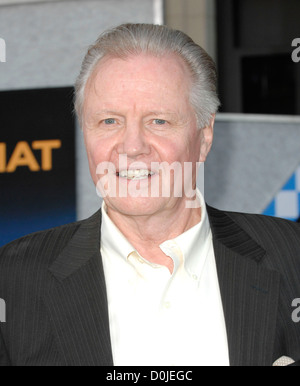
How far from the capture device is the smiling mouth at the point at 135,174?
4.05 feet

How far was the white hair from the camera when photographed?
49.2 inches

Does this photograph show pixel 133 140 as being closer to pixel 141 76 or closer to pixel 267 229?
pixel 141 76

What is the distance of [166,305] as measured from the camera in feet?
3.95

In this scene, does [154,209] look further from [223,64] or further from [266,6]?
[266,6]

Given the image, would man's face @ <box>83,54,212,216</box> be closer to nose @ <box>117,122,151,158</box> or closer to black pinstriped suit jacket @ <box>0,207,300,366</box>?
nose @ <box>117,122,151,158</box>

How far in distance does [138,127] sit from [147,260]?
0.29 m

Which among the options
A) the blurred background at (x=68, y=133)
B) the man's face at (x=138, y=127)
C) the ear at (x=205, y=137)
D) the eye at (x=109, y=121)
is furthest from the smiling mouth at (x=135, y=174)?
the blurred background at (x=68, y=133)

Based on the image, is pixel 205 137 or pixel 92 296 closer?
pixel 92 296

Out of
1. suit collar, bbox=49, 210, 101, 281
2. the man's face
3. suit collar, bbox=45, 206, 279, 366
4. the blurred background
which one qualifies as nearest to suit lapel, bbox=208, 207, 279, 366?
suit collar, bbox=45, 206, 279, 366

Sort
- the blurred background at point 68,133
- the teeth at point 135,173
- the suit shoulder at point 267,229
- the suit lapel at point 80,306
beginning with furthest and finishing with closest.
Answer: the blurred background at point 68,133 → the suit shoulder at point 267,229 → the teeth at point 135,173 → the suit lapel at point 80,306

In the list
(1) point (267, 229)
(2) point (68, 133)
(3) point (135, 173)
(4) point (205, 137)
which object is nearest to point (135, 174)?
(3) point (135, 173)

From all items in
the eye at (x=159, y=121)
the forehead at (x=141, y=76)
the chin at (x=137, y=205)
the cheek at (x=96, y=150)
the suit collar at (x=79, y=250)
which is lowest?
the suit collar at (x=79, y=250)

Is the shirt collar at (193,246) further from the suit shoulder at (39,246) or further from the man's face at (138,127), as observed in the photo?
the suit shoulder at (39,246)

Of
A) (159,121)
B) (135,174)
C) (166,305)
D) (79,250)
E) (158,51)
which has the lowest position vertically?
(166,305)
